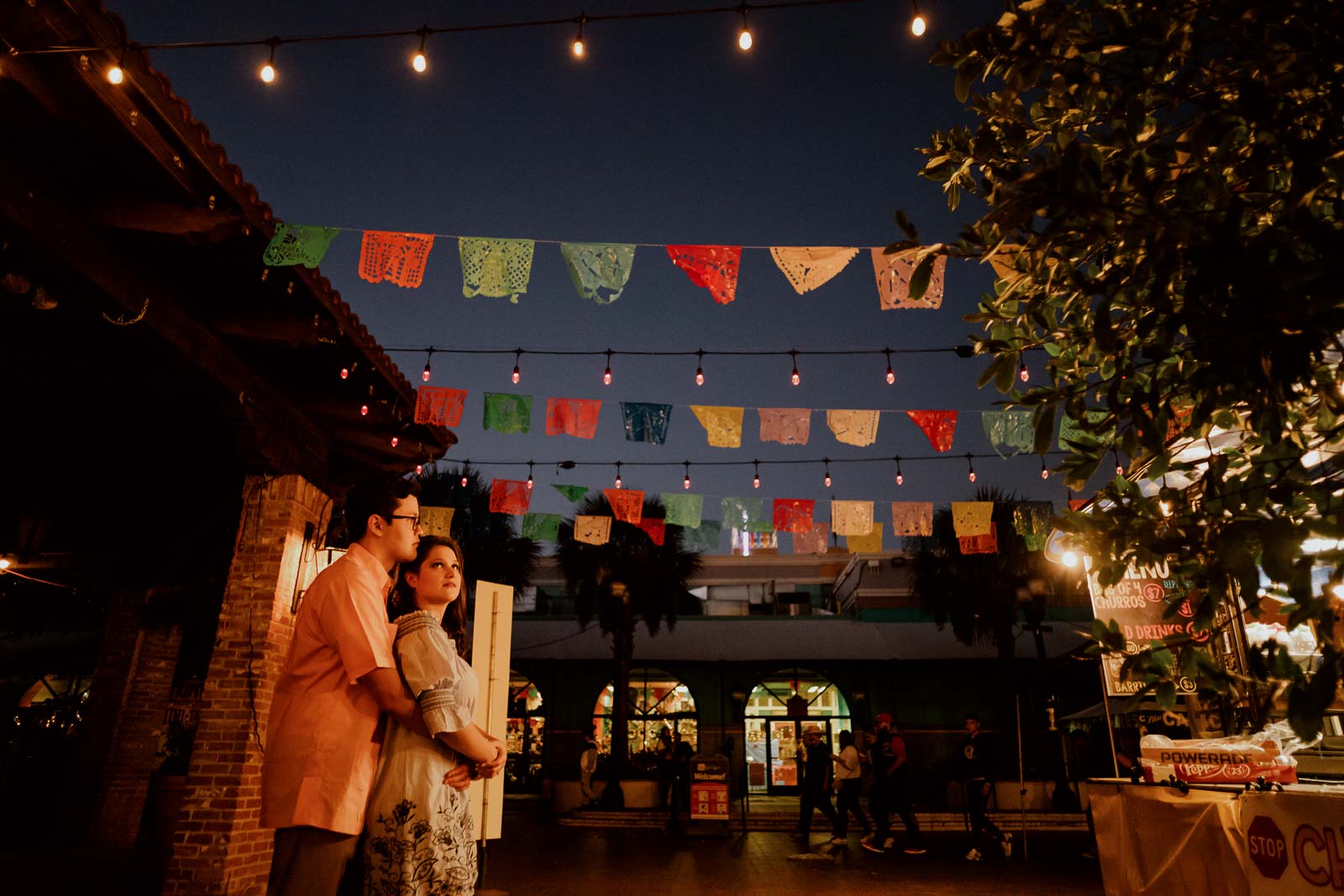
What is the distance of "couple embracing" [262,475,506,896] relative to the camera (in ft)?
5.87

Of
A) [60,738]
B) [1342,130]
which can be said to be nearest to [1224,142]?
[1342,130]

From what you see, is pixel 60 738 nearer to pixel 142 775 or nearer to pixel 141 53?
pixel 142 775

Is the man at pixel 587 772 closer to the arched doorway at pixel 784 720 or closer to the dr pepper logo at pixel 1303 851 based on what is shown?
the arched doorway at pixel 784 720

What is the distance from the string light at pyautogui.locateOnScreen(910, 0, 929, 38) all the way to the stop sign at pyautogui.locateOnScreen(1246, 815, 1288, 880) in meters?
4.75

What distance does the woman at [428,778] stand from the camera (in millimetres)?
1820

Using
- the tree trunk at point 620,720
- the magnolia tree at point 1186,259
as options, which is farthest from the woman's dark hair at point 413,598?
the tree trunk at point 620,720

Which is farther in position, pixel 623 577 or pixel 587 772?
pixel 623 577

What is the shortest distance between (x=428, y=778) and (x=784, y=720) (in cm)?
2117

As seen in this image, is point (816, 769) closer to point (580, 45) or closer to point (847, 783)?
point (847, 783)

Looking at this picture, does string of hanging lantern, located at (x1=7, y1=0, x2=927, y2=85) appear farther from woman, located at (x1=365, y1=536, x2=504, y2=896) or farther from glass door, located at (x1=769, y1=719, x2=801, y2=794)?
glass door, located at (x1=769, y1=719, x2=801, y2=794)

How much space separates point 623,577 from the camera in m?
17.8

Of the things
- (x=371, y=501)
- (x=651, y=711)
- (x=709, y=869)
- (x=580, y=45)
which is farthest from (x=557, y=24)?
(x=651, y=711)

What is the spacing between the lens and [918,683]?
2064 cm

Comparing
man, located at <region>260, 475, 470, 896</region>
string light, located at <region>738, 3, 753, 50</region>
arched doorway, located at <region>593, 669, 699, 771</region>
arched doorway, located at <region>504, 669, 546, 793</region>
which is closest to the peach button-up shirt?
man, located at <region>260, 475, 470, 896</region>
